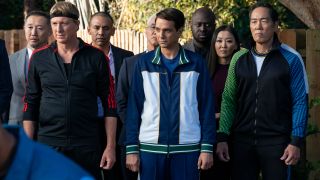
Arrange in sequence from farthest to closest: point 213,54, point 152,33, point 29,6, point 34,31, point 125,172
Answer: point 29,6 < point 152,33 < point 34,31 < point 125,172 < point 213,54

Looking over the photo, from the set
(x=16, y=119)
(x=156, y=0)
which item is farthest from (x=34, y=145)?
(x=156, y=0)

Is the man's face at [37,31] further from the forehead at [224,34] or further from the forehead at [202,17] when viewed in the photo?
the forehead at [224,34]

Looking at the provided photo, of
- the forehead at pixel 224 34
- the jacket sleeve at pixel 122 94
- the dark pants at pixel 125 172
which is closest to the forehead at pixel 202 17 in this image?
the forehead at pixel 224 34

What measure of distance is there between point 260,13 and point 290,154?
1243 millimetres

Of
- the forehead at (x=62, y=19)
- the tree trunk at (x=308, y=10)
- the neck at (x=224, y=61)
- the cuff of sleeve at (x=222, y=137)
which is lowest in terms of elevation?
the cuff of sleeve at (x=222, y=137)

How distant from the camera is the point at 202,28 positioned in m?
8.22

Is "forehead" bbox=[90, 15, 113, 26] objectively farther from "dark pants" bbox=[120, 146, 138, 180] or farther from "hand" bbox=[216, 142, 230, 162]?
"hand" bbox=[216, 142, 230, 162]

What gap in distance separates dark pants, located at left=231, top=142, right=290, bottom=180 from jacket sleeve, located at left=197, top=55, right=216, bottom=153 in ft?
1.41

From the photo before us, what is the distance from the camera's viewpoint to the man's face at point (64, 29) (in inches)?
262

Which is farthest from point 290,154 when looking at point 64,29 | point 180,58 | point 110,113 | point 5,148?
point 5,148

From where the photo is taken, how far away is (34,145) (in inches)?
83.7

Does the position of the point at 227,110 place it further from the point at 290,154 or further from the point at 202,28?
the point at 202,28

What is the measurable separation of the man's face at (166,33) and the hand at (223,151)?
104 centimetres

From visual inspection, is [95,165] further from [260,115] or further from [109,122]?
[260,115]
